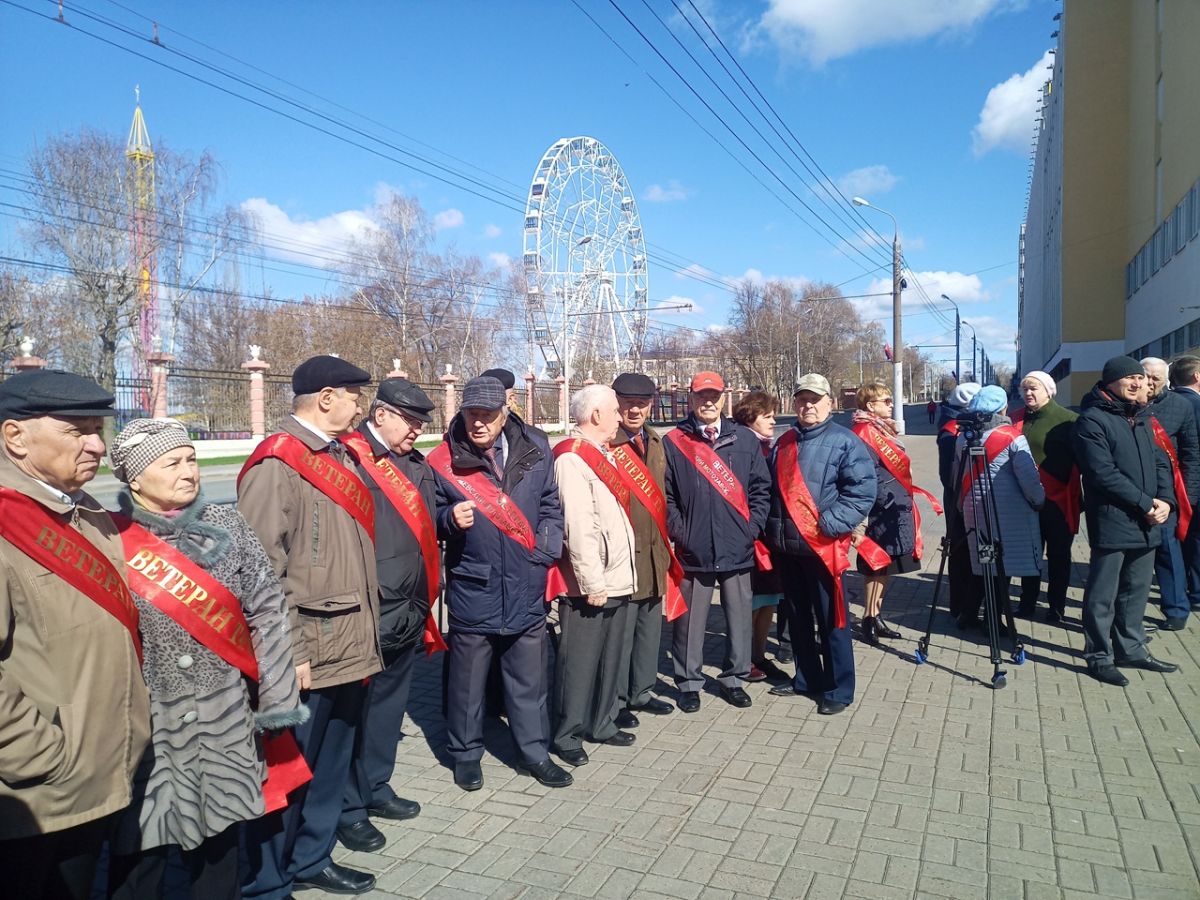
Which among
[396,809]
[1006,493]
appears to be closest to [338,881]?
[396,809]

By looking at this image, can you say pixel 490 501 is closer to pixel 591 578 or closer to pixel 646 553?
pixel 591 578

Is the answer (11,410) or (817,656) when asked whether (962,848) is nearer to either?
(817,656)

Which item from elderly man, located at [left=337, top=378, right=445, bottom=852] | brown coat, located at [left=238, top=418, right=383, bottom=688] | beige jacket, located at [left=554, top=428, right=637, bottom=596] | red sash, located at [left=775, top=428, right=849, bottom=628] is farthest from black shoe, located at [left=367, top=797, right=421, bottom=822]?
red sash, located at [left=775, top=428, right=849, bottom=628]

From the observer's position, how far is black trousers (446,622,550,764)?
423cm

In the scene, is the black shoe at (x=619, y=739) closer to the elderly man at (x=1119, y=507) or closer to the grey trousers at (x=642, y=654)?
the grey trousers at (x=642, y=654)

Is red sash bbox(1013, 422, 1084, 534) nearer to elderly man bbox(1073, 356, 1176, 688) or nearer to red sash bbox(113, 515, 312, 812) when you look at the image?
elderly man bbox(1073, 356, 1176, 688)

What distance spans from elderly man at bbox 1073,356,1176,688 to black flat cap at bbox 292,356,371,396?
459 centimetres

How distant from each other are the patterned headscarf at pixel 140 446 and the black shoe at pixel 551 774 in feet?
8.09

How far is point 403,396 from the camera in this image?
407 centimetres

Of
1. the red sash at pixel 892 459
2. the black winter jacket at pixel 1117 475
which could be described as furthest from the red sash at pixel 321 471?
the black winter jacket at pixel 1117 475

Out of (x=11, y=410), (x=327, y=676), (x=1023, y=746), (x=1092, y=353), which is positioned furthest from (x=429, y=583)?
(x=1092, y=353)

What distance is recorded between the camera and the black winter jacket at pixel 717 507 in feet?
17.1

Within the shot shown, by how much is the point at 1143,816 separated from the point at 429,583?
3.30 meters

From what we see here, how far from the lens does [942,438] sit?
7.01m
